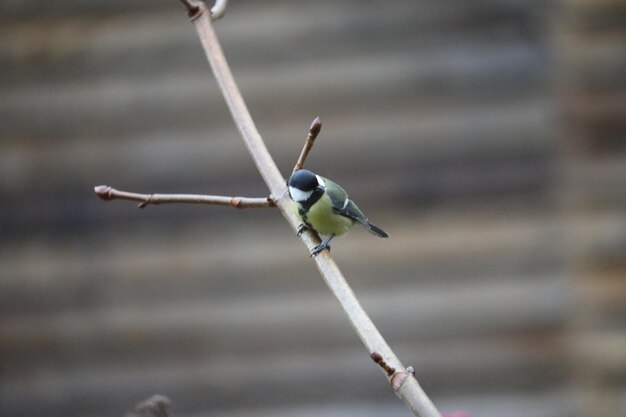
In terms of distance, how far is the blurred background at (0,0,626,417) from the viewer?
2.88 metres

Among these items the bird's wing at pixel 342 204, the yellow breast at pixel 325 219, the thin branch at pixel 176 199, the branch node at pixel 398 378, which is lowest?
the branch node at pixel 398 378

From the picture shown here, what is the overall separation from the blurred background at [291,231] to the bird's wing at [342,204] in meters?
1.39

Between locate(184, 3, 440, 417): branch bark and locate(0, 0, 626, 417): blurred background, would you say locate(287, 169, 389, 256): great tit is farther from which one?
locate(0, 0, 626, 417): blurred background

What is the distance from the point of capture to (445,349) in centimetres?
296

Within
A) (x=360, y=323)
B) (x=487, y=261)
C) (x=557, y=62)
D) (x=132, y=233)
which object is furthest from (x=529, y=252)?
(x=360, y=323)

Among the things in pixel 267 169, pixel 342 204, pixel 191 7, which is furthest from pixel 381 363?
pixel 342 204

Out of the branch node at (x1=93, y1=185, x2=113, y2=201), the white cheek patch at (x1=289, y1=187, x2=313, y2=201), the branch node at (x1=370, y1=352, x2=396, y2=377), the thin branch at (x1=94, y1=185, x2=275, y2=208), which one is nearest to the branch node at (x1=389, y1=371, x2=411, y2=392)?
the branch node at (x1=370, y1=352, x2=396, y2=377)

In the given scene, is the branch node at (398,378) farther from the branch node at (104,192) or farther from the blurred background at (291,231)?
the blurred background at (291,231)

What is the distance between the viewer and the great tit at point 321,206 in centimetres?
126

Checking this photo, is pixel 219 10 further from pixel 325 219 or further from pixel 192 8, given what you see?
pixel 325 219

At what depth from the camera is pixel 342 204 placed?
5.02 feet

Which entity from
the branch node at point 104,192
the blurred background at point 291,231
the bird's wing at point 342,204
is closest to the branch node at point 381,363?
the branch node at point 104,192

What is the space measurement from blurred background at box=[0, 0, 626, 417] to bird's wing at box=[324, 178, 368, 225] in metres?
1.39

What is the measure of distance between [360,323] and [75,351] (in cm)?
259
